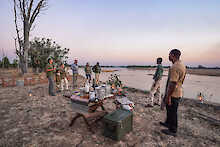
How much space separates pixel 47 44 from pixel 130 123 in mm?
24104

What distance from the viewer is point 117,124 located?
117 inches

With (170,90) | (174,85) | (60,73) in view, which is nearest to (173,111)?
(170,90)

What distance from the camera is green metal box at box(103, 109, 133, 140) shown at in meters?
3.03

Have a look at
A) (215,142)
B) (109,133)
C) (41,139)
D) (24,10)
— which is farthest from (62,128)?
(24,10)

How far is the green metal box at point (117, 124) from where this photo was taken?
3031mm

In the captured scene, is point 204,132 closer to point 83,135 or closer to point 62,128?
point 83,135

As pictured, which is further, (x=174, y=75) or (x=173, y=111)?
(x=173, y=111)

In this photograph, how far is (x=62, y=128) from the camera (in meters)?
3.84

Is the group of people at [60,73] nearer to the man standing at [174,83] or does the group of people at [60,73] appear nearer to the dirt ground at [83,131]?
the dirt ground at [83,131]

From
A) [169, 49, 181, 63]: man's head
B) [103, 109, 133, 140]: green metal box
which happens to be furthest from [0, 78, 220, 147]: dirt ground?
[169, 49, 181, 63]: man's head

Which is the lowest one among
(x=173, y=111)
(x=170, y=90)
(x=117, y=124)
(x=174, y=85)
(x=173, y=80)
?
(x=117, y=124)

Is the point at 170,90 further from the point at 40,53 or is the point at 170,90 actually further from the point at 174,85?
the point at 40,53

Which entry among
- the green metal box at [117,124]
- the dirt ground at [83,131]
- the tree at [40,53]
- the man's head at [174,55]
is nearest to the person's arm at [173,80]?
the man's head at [174,55]

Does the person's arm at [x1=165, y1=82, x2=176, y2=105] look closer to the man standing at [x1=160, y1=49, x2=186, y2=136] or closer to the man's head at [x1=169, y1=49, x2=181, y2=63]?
the man standing at [x1=160, y1=49, x2=186, y2=136]
